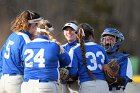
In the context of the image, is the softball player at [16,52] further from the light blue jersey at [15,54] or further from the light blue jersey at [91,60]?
the light blue jersey at [91,60]

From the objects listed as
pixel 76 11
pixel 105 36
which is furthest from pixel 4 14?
pixel 105 36

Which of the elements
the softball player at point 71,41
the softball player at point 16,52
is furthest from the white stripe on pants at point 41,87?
the softball player at point 71,41

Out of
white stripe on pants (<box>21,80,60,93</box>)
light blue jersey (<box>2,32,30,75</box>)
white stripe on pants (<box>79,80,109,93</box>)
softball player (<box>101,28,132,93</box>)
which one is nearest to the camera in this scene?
white stripe on pants (<box>21,80,60,93</box>)

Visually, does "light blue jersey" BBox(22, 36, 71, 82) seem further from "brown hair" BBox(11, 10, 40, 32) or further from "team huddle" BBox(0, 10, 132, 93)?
"brown hair" BBox(11, 10, 40, 32)

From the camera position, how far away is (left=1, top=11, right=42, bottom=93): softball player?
895 cm

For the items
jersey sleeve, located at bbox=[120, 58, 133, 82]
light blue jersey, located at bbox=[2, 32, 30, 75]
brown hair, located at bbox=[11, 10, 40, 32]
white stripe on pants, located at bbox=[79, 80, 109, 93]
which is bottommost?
white stripe on pants, located at bbox=[79, 80, 109, 93]

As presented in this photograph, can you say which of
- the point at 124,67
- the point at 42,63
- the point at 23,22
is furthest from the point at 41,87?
the point at 124,67

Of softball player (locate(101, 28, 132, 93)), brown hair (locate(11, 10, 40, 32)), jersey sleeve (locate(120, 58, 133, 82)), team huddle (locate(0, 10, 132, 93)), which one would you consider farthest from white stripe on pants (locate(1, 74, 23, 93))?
jersey sleeve (locate(120, 58, 133, 82))

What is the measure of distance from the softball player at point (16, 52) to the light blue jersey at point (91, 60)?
2.41 ft

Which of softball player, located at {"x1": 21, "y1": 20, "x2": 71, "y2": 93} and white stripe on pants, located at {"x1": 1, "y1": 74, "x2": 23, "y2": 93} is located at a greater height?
softball player, located at {"x1": 21, "y1": 20, "x2": 71, "y2": 93}

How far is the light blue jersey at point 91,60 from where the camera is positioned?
8.73m

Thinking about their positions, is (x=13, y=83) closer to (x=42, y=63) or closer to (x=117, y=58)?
(x=42, y=63)

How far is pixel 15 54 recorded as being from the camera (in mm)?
8953

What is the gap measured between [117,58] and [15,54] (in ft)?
5.12
